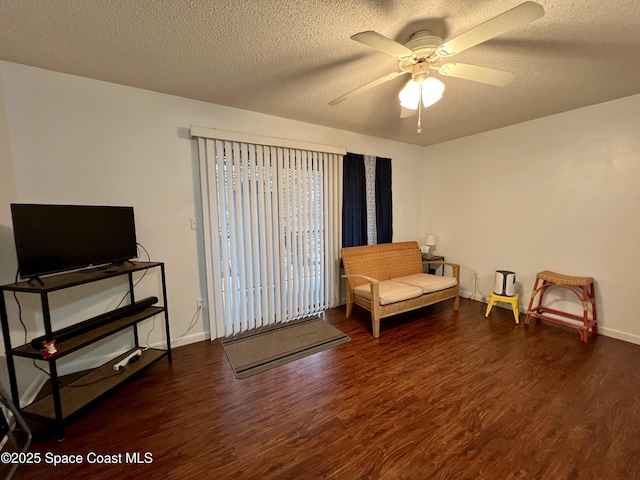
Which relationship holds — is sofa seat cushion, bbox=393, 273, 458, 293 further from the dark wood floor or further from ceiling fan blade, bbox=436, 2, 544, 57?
ceiling fan blade, bbox=436, 2, 544, 57

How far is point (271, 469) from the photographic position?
4.48 ft

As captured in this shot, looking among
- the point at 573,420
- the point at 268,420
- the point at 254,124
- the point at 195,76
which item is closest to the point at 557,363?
the point at 573,420

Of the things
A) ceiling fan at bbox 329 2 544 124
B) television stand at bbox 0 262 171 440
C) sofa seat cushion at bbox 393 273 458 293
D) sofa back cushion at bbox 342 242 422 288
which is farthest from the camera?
sofa back cushion at bbox 342 242 422 288

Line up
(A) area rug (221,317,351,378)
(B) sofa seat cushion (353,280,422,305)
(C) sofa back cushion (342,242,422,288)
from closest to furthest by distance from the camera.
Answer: (A) area rug (221,317,351,378)
(B) sofa seat cushion (353,280,422,305)
(C) sofa back cushion (342,242,422,288)

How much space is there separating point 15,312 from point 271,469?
80.6 inches

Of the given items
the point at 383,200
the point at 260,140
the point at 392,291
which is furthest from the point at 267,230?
the point at 383,200

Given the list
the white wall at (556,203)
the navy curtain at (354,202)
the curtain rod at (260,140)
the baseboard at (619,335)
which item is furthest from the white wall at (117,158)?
the baseboard at (619,335)

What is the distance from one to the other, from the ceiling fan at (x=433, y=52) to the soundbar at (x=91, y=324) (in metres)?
2.45

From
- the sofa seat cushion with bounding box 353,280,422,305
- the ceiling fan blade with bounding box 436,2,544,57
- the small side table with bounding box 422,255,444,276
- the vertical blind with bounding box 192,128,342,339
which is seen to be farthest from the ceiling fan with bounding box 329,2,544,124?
the small side table with bounding box 422,255,444,276

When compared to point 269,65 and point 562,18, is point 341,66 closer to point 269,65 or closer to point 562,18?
point 269,65

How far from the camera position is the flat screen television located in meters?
1.57

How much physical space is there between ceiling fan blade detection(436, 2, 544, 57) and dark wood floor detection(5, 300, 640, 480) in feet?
7.19

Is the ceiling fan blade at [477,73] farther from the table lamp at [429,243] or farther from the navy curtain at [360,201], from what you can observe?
the table lamp at [429,243]

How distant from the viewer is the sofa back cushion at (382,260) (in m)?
3.30
